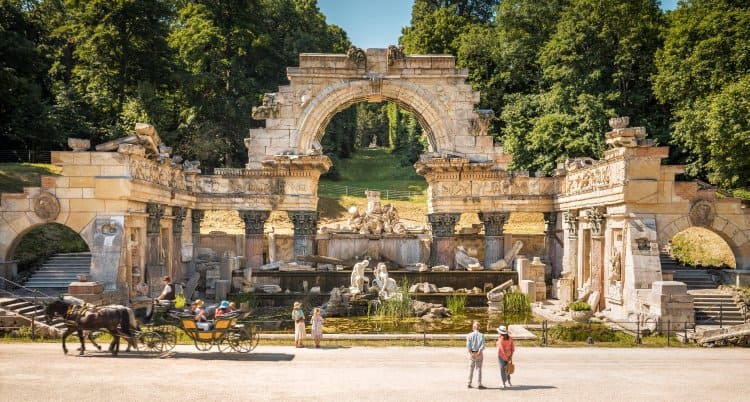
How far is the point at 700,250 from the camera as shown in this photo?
3209 centimetres

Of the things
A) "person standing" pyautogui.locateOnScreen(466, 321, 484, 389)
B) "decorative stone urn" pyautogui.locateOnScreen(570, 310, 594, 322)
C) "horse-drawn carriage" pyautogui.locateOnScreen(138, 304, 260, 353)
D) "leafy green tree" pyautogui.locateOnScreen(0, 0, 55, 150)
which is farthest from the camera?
"leafy green tree" pyautogui.locateOnScreen(0, 0, 55, 150)

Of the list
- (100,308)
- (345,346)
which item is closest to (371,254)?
(345,346)

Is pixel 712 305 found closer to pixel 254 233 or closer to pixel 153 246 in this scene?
pixel 153 246

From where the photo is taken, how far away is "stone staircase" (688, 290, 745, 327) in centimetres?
2214

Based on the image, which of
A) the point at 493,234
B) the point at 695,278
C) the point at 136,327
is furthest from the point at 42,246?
the point at 695,278

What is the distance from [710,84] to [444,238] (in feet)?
50.3

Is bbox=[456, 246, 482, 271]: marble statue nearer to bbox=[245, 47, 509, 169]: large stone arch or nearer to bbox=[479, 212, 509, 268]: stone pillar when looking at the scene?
bbox=[479, 212, 509, 268]: stone pillar

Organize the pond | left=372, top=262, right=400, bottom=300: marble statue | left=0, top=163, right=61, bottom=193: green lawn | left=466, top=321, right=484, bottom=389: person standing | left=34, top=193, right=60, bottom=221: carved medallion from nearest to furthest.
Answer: left=466, top=321, right=484, bottom=389: person standing
the pond
left=34, top=193, right=60, bottom=221: carved medallion
left=372, top=262, right=400, bottom=300: marble statue
left=0, top=163, right=61, bottom=193: green lawn

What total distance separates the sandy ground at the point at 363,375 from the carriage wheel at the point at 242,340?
0.28 m

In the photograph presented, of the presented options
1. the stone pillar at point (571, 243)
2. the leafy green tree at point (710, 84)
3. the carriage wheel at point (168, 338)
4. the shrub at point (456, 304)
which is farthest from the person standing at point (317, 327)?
the leafy green tree at point (710, 84)

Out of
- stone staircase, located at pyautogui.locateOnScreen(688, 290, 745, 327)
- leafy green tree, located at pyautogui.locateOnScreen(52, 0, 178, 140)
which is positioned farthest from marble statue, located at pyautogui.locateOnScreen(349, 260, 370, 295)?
leafy green tree, located at pyautogui.locateOnScreen(52, 0, 178, 140)

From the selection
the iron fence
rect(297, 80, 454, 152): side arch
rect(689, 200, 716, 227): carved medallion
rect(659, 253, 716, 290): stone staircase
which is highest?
rect(297, 80, 454, 152): side arch

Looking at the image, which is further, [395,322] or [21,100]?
[21,100]

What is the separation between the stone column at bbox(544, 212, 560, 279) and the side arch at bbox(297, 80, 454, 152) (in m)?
5.96
